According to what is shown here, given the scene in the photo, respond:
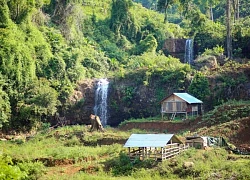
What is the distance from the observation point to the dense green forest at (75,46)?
1337 inches

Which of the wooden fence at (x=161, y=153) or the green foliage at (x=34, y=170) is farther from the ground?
the wooden fence at (x=161, y=153)

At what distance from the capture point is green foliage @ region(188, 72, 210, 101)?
36.5 meters

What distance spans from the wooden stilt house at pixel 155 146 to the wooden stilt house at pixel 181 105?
1153 cm

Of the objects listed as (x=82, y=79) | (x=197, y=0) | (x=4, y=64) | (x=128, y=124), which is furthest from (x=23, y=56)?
(x=197, y=0)

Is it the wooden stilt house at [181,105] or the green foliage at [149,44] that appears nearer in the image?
the wooden stilt house at [181,105]

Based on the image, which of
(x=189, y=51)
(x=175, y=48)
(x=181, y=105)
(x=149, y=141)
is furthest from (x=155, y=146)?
(x=175, y=48)

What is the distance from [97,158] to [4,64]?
1458cm

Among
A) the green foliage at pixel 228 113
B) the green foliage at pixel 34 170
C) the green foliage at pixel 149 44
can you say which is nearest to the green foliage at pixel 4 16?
the green foliage at pixel 34 170

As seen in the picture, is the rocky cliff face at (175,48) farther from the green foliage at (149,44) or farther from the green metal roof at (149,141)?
the green metal roof at (149,141)

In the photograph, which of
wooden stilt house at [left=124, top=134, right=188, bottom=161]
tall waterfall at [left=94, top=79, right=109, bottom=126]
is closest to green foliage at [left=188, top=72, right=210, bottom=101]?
tall waterfall at [left=94, top=79, right=109, bottom=126]

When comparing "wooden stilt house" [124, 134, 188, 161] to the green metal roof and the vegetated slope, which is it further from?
the vegetated slope

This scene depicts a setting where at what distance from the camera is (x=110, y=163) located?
21.2 m

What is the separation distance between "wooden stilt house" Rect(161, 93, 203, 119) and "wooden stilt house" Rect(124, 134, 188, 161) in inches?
454

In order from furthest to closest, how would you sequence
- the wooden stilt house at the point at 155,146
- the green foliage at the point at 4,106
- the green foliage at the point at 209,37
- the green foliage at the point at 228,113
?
1. the green foliage at the point at 209,37
2. the green foliage at the point at 4,106
3. the green foliage at the point at 228,113
4. the wooden stilt house at the point at 155,146
